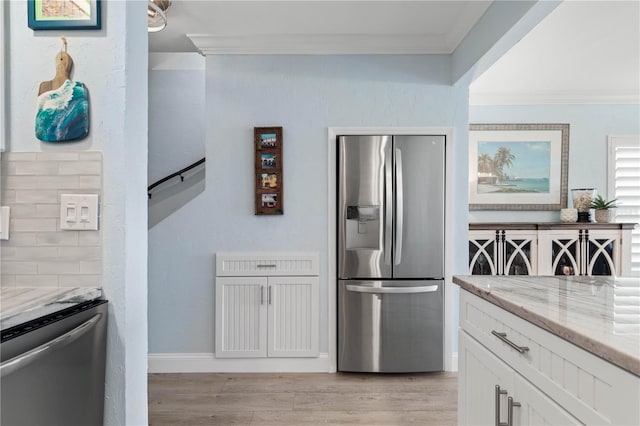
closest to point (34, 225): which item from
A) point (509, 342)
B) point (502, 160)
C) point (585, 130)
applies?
point (509, 342)

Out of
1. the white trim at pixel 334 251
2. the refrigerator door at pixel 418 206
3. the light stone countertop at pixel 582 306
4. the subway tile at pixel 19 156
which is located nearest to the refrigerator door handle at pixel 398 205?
the refrigerator door at pixel 418 206

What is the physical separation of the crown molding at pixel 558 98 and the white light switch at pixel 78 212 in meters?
4.37

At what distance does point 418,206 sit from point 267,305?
4.55 ft

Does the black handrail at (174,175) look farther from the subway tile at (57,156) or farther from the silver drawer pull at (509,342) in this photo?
the silver drawer pull at (509,342)

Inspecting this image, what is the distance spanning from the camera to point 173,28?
3303mm

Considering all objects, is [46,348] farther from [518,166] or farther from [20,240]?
[518,166]

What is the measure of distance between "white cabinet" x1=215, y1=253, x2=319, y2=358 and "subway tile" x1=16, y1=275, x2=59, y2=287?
2136 mm

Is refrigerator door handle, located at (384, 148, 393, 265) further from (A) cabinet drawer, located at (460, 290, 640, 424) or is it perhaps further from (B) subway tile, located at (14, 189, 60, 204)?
(B) subway tile, located at (14, 189, 60, 204)

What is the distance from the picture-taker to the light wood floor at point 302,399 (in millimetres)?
2700

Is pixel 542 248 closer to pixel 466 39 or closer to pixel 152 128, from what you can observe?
pixel 466 39

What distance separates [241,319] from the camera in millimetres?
3482

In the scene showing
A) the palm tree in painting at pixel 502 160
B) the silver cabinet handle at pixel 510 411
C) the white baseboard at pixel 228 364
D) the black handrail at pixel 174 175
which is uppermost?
the palm tree in painting at pixel 502 160

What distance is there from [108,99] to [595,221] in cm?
476

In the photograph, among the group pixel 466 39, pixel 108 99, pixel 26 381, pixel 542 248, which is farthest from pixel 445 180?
pixel 26 381
